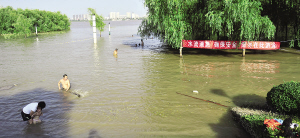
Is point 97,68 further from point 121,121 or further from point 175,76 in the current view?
point 121,121

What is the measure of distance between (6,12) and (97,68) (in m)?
62.4

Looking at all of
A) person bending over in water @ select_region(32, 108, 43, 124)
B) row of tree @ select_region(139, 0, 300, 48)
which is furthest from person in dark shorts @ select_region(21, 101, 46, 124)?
row of tree @ select_region(139, 0, 300, 48)

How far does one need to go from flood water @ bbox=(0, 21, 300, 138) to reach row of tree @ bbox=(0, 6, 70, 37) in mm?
42359

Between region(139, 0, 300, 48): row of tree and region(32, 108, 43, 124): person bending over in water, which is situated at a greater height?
region(139, 0, 300, 48): row of tree

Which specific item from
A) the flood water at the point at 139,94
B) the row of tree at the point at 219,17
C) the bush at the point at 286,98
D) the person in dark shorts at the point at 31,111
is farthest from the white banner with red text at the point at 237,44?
the person in dark shorts at the point at 31,111

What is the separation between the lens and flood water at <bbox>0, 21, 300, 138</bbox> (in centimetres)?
851

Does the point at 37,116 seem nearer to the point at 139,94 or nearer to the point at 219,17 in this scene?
the point at 139,94

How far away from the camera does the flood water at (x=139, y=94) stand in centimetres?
851

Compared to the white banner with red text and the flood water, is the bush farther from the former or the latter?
the white banner with red text

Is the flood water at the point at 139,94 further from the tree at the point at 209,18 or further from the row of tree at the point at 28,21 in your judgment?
the row of tree at the point at 28,21

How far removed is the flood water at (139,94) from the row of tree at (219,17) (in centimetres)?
262

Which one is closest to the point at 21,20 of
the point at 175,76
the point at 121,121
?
the point at 175,76

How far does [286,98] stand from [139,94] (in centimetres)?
686

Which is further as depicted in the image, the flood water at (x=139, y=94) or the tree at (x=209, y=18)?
the tree at (x=209, y=18)
